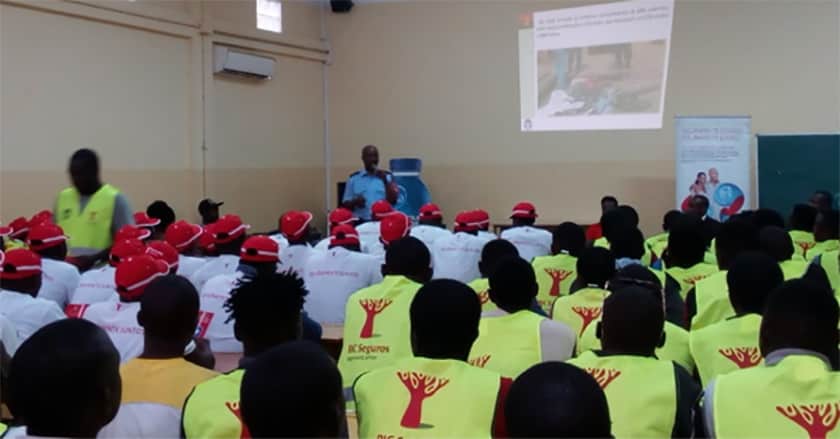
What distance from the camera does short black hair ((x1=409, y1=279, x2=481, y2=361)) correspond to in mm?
2082

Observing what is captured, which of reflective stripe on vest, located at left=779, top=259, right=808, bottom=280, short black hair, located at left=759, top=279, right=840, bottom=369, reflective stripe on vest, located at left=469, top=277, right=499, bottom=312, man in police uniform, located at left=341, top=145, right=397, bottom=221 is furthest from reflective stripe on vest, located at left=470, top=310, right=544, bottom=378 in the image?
man in police uniform, located at left=341, top=145, right=397, bottom=221

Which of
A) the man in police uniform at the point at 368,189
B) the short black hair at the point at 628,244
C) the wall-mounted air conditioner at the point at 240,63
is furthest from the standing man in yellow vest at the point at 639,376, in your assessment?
the wall-mounted air conditioner at the point at 240,63

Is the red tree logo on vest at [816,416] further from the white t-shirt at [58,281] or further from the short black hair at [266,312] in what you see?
the white t-shirt at [58,281]

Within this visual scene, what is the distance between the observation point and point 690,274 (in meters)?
3.98

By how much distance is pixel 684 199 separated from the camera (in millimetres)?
8180

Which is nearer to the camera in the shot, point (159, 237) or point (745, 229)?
point (745, 229)

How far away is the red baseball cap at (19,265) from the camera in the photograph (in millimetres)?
3430

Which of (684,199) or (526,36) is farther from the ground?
(526,36)

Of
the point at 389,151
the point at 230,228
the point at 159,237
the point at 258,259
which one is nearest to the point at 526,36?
the point at 389,151

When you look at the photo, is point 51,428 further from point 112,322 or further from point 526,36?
point 526,36

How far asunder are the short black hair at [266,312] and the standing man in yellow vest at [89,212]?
2631mm

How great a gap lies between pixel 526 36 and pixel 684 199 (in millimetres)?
2858

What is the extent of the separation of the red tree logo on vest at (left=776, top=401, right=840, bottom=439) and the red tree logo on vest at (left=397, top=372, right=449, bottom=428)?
2.53 ft

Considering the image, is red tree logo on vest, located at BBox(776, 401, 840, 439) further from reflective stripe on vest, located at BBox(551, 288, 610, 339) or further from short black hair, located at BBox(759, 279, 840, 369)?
reflective stripe on vest, located at BBox(551, 288, 610, 339)
